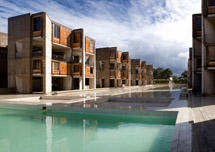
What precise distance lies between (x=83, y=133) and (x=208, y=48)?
13.3 m

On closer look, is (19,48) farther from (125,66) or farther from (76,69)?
(125,66)

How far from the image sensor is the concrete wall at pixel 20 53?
19812 mm

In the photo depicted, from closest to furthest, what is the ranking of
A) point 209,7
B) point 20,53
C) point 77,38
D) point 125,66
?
point 209,7 < point 20,53 < point 77,38 < point 125,66

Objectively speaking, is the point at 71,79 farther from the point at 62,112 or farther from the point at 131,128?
the point at 131,128

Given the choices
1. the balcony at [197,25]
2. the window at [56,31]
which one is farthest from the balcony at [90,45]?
the balcony at [197,25]

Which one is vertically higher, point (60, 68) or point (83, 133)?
point (60, 68)

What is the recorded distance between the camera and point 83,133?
6762mm

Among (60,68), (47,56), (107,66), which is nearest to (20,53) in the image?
(47,56)

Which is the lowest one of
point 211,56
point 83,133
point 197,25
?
point 83,133

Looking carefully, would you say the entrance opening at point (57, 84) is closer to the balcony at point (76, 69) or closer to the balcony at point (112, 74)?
the balcony at point (76, 69)

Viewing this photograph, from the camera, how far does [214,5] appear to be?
15.1m

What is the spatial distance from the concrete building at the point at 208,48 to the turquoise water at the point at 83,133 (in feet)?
32.8

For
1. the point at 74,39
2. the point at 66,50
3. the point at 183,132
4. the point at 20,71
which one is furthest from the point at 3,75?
the point at 183,132

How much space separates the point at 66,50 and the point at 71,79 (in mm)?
4272
